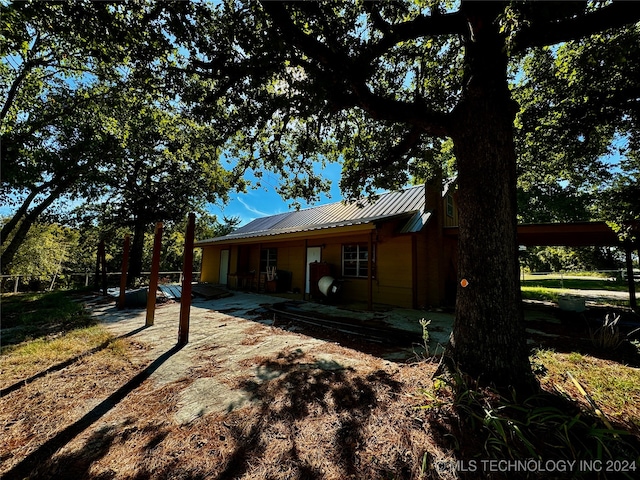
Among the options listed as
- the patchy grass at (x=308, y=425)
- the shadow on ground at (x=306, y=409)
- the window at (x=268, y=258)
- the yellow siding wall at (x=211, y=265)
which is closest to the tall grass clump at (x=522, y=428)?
the patchy grass at (x=308, y=425)

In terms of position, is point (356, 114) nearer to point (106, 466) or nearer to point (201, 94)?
point (201, 94)

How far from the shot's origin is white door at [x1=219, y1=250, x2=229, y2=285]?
622 inches

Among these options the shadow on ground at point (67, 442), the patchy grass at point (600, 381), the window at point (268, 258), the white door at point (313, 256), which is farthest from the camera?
the window at point (268, 258)

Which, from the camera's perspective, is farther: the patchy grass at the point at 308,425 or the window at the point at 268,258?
the window at the point at 268,258

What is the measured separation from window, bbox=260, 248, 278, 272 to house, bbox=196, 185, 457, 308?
0.17 ft

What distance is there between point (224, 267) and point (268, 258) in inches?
162

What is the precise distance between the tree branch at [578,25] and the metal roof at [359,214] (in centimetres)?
481

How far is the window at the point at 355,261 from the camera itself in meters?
9.88

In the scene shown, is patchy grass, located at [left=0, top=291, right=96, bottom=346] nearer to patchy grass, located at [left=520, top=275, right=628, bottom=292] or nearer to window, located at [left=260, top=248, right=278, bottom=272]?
window, located at [left=260, top=248, right=278, bottom=272]

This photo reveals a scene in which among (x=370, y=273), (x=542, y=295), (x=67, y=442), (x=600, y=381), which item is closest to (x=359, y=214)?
(x=370, y=273)

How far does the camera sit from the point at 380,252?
9.61 meters

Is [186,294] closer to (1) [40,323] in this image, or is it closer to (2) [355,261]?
(1) [40,323]

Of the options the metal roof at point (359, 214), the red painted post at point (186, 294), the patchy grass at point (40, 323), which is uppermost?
the metal roof at point (359, 214)

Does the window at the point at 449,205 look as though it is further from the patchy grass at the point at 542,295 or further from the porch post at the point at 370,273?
the patchy grass at the point at 542,295
